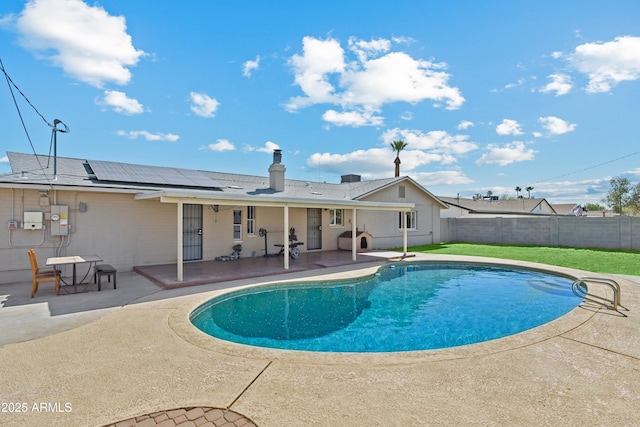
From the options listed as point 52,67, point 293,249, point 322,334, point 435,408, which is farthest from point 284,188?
point 435,408

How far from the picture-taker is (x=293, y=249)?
1398 centimetres

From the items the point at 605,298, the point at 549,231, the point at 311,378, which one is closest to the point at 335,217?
the point at 605,298

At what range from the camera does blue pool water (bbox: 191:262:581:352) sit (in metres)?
5.90

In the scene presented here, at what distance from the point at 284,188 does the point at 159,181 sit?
591 cm

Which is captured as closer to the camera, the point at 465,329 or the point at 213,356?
the point at 213,356

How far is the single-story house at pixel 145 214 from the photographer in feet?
29.5

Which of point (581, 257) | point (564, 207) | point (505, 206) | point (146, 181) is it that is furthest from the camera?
point (564, 207)

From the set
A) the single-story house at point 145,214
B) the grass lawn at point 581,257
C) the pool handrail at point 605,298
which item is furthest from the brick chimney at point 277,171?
the pool handrail at point 605,298

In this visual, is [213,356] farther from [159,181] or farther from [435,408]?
[159,181]

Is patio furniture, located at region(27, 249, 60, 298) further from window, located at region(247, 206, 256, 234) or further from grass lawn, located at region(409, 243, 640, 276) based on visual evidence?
grass lawn, located at region(409, 243, 640, 276)

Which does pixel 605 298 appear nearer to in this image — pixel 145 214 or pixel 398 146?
pixel 145 214

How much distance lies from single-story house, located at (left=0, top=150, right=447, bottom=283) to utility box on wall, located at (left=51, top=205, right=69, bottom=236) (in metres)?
0.02

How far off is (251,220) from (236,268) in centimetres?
323

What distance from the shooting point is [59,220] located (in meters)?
9.40
